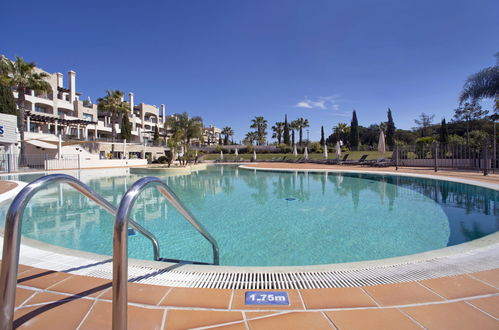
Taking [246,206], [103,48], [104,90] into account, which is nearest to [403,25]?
[246,206]

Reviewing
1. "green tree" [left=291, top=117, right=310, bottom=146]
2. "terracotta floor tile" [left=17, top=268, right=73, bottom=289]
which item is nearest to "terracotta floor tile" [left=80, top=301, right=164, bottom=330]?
"terracotta floor tile" [left=17, top=268, right=73, bottom=289]

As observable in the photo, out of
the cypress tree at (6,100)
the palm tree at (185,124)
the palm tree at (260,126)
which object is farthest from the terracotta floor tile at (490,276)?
the palm tree at (260,126)

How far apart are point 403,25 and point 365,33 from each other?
2.34 m

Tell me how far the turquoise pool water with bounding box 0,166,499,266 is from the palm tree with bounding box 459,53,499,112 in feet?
38.5

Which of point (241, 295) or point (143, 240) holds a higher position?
point (241, 295)

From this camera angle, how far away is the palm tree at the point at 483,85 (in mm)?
17050

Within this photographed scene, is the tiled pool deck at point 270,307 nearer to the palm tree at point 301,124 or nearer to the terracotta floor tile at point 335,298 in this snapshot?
the terracotta floor tile at point 335,298

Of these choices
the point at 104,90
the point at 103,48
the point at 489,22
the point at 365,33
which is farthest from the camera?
the point at 104,90

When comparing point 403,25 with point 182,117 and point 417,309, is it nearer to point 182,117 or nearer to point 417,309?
point 417,309

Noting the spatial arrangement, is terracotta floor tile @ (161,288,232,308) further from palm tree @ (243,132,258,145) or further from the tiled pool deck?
palm tree @ (243,132,258,145)

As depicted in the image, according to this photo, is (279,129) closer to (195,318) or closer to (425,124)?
(425,124)

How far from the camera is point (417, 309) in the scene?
6.64ft

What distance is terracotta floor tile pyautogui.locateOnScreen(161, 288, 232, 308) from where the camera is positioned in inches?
84.7

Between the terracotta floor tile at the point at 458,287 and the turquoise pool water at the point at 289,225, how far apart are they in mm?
2108
